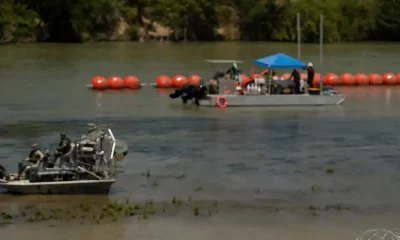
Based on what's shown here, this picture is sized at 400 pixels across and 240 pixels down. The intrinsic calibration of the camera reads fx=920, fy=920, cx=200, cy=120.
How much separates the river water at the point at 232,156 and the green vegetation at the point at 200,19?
39625 millimetres

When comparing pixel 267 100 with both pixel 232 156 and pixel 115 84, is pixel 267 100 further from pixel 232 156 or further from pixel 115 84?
pixel 232 156

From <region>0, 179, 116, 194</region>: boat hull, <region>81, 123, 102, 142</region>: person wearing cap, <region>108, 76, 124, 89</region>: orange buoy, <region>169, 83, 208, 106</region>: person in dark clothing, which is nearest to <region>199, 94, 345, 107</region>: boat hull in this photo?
<region>169, 83, 208, 106</region>: person in dark clothing

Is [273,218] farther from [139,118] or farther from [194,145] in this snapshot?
[139,118]

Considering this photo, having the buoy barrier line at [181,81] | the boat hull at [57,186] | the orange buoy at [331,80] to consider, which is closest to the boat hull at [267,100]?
the buoy barrier line at [181,81]

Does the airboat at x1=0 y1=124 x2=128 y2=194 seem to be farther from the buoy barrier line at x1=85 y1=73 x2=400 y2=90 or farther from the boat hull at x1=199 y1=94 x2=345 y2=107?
the buoy barrier line at x1=85 y1=73 x2=400 y2=90

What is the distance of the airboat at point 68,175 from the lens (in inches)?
650

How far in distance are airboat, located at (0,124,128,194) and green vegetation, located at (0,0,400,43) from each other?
208ft

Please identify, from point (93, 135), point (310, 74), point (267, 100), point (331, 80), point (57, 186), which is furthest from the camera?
point (331, 80)

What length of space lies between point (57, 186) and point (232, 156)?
6.07 metres

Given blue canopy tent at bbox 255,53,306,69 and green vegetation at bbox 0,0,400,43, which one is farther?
green vegetation at bbox 0,0,400,43

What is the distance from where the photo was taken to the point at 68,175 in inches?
657

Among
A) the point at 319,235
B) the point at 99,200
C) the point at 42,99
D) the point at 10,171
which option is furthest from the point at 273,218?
the point at 42,99

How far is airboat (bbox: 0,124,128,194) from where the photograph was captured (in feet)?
54.2

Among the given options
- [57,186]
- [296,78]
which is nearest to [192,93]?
[296,78]
